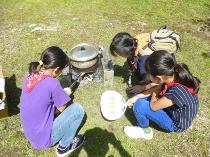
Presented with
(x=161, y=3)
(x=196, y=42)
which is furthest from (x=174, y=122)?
(x=161, y=3)

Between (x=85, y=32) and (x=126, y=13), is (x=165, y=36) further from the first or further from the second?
(x=126, y=13)

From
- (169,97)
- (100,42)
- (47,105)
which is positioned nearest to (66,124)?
(47,105)

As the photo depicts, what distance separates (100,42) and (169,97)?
326cm

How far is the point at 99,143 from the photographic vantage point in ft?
15.0

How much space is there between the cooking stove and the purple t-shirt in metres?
1.49

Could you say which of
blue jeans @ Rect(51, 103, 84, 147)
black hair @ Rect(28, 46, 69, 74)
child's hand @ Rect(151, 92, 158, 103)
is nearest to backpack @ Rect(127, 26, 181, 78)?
child's hand @ Rect(151, 92, 158, 103)

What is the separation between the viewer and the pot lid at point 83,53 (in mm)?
5008

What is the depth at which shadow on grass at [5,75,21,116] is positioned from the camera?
512 cm

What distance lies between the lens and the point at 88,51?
16.8ft

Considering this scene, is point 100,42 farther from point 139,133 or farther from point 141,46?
point 139,133

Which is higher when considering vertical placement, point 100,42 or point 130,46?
point 130,46

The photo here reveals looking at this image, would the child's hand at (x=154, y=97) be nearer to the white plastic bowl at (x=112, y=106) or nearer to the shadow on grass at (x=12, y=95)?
the white plastic bowl at (x=112, y=106)

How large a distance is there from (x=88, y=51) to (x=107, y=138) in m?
1.48

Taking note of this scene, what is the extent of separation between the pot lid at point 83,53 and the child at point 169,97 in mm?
1113
